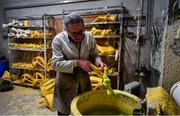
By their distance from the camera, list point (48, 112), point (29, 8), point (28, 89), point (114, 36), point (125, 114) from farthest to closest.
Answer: point (29, 8) → point (28, 89) → point (114, 36) → point (48, 112) → point (125, 114)

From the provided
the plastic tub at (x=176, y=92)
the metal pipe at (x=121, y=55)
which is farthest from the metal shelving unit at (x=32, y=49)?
the plastic tub at (x=176, y=92)

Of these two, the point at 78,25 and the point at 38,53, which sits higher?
the point at 78,25

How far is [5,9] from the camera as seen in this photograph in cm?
485

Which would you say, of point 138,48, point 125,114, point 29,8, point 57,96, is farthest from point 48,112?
point 29,8

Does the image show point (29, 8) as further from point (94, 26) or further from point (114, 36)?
point (114, 36)

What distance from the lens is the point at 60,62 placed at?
1.64 metres

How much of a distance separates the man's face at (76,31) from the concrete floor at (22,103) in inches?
68.4

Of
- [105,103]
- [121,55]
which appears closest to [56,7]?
[121,55]

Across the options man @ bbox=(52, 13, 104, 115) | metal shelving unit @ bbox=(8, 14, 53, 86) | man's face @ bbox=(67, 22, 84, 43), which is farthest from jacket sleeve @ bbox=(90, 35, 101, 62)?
metal shelving unit @ bbox=(8, 14, 53, 86)

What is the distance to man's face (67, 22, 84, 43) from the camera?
5.23ft

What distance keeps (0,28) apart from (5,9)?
60cm

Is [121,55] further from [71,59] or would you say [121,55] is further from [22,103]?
[22,103]

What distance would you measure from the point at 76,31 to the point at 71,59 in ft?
0.97

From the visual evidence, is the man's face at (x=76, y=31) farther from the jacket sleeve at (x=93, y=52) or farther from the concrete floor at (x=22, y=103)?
the concrete floor at (x=22, y=103)
